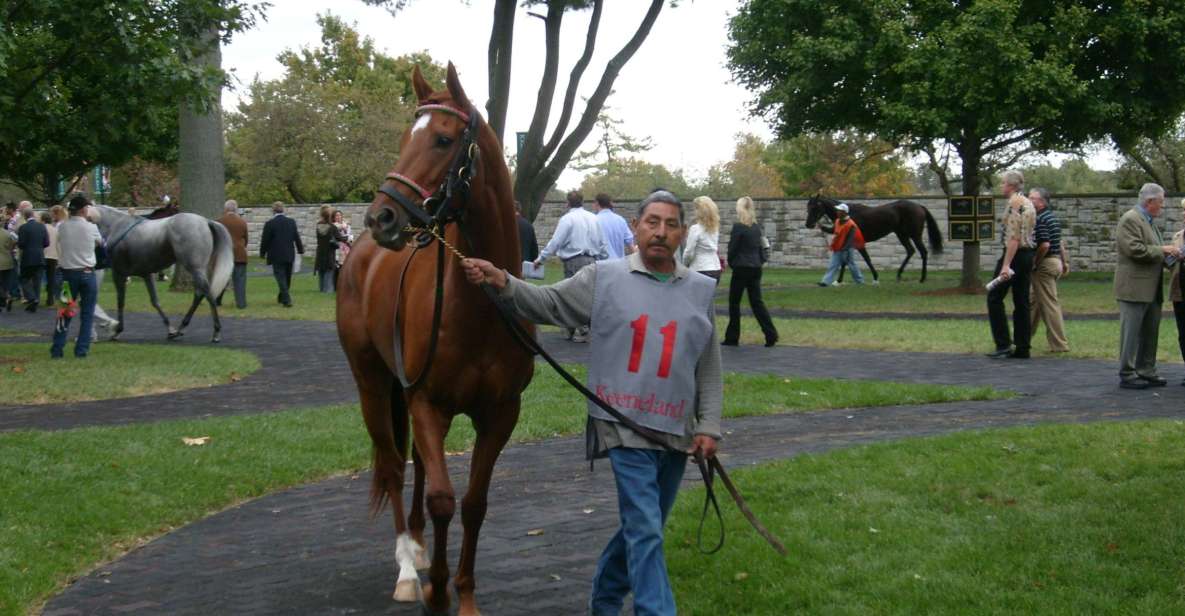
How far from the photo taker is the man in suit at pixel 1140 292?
12.8m

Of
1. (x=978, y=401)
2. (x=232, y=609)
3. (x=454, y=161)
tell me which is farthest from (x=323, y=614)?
(x=978, y=401)

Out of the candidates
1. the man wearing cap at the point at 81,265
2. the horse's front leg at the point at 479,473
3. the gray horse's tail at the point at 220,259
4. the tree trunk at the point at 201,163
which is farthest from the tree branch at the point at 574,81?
the horse's front leg at the point at 479,473

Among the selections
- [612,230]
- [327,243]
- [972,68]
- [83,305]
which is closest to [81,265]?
[83,305]

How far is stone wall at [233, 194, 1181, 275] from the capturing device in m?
34.2

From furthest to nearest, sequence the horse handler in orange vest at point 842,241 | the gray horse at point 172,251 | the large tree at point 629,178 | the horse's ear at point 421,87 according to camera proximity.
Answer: the large tree at point 629,178 → the horse handler in orange vest at point 842,241 → the gray horse at point 172,251 → the horse's ear at point 421,87

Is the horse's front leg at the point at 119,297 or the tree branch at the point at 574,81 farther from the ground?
the tree branch at the point at 574,81

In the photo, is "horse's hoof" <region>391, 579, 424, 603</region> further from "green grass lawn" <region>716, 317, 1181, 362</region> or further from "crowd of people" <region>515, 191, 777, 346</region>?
"green grass lawn" <region>716, 317, 1181, 362</region>

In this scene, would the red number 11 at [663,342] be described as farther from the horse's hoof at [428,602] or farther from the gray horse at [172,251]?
the gray horse at [172,251]

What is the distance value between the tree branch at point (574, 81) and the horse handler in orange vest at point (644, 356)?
21948 mm

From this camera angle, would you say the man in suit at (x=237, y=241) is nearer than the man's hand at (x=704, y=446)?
No

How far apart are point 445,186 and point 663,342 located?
44.2 inches

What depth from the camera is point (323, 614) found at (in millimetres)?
5805

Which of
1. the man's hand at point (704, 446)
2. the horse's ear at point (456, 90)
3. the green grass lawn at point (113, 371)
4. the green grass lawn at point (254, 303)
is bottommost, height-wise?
the green grass lawn at point (254, 303)

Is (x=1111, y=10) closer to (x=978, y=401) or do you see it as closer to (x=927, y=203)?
(x=927, y=203)
